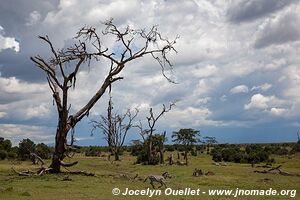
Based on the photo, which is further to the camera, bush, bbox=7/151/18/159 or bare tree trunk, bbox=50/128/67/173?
bush, bbox=7/151/18/159

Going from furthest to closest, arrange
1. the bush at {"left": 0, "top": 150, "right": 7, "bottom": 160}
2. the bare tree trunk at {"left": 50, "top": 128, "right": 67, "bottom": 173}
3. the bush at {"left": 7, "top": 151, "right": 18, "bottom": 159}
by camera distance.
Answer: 1. the bush at {"left": 7, "top": 151, "right": 18, "bottom": 159}
2. the bush at {"left": 0, "top": 150, "right": 7, "bottom": 160}
3. the bare tree trunk at {"left": 50, "top": 128, "right": 67, "bottom": 173}

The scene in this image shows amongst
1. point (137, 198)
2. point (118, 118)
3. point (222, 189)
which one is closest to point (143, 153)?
point (118, 118)

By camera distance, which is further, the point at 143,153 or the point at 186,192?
the point at 143,153

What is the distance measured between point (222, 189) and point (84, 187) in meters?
9.06

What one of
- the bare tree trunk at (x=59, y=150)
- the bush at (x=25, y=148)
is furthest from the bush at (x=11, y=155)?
the bare tree trunk at (x=59, y=150)

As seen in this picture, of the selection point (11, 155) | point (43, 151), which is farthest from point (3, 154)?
point (43, 151)

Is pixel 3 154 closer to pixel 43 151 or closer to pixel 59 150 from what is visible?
pixel 43 151

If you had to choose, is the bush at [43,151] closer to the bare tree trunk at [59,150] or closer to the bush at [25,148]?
the bush at [25,148]

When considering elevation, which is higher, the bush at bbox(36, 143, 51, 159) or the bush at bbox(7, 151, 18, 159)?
the bush at bbox(36, 143, 51, 159)

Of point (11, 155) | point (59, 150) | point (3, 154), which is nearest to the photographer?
point (59, 150)

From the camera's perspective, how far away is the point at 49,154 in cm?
7294

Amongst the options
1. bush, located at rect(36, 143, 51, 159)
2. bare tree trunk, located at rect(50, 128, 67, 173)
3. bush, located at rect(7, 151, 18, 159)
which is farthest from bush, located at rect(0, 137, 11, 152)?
bare tree trunk, located at rect(50, 128, 67, 173)

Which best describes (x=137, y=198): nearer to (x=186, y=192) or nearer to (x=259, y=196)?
(x=186, y=192)

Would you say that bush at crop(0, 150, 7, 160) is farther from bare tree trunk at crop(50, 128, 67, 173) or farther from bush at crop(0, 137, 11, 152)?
bare tree trunk at crop(50, 128, 67, 173)
